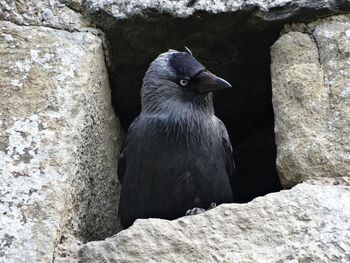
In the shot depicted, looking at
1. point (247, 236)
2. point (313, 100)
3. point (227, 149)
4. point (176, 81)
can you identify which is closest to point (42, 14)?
point (176, 81)

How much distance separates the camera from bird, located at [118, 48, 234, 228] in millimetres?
3166

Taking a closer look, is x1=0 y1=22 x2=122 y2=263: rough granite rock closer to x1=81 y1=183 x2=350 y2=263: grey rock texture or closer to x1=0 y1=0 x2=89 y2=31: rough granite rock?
x1=0 y1=0 x2=89 y2=31: rough granite rock

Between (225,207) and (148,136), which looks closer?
(225,207)

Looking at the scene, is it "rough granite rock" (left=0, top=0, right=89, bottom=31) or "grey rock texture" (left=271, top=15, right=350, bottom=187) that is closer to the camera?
"grey rock texture" (left=271, top=15, right=350, bottom=187)

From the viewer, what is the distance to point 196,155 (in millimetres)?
3199

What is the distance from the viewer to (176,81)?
3.41 metres

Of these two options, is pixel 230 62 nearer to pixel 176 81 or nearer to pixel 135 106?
pixel 176 81

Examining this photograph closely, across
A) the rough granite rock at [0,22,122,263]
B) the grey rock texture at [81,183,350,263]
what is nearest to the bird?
the rough granite rock at [0,22,122,263]

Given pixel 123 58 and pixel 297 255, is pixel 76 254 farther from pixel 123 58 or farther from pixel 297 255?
pixel 123 58

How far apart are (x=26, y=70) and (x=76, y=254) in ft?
2.50

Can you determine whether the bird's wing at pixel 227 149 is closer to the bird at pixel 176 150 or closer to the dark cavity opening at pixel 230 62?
the bird at pixel 176 150

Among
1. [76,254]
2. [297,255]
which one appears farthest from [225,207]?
[76,254]

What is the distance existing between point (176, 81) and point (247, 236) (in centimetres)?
107

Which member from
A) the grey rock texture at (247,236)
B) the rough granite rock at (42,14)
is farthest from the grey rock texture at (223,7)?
the grey rock texture at (247,236)
